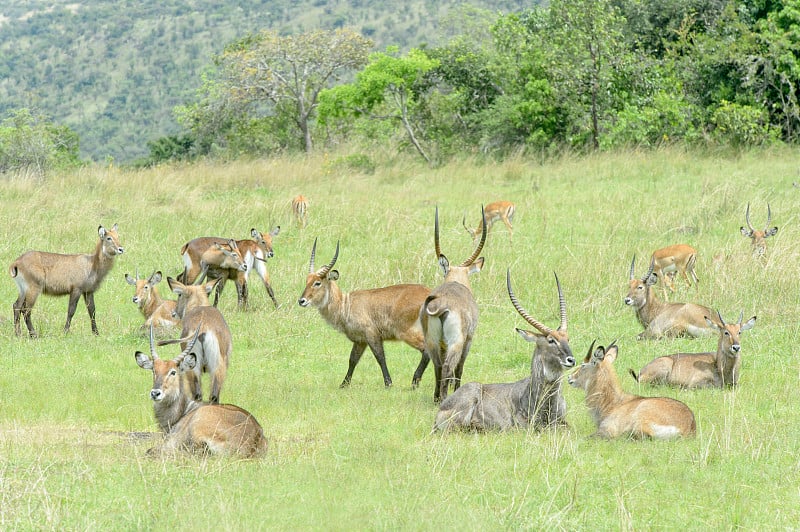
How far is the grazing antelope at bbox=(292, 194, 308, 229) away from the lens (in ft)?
44.0

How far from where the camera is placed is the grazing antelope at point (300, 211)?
1341 cm

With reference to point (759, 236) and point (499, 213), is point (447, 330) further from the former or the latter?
point (499, 213)

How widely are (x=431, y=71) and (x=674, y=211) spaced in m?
9.03

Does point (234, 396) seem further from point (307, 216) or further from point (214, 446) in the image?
point (307, 216)

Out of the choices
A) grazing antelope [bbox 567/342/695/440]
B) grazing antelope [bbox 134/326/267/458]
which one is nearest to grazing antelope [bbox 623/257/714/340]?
grazing antelope [bbox 567/342/695/440]

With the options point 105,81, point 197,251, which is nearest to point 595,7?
point 197,251

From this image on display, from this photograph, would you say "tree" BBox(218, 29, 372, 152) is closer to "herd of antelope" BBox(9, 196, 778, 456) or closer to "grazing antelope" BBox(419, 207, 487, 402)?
"herd of antelope" BBox(9, 196, 778, 456)

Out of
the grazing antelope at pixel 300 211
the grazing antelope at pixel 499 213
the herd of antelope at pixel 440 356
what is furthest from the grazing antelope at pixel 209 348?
the grazing antelope at pixel 499 213

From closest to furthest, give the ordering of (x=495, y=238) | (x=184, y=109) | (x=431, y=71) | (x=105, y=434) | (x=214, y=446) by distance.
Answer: (x=214, y=446) → (x=105, y=434) → (x=495, y=238) → (x=431, y=71) → (x=184, y=109)

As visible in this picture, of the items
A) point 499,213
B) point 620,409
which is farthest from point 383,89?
point 620,409

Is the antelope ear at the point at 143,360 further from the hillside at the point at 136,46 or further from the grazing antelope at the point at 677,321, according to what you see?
the hillside at the point at 136,46

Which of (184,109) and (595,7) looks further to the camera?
(184,109)

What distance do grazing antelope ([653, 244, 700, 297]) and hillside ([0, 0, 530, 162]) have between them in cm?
3487

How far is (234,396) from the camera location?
23.3 ft
